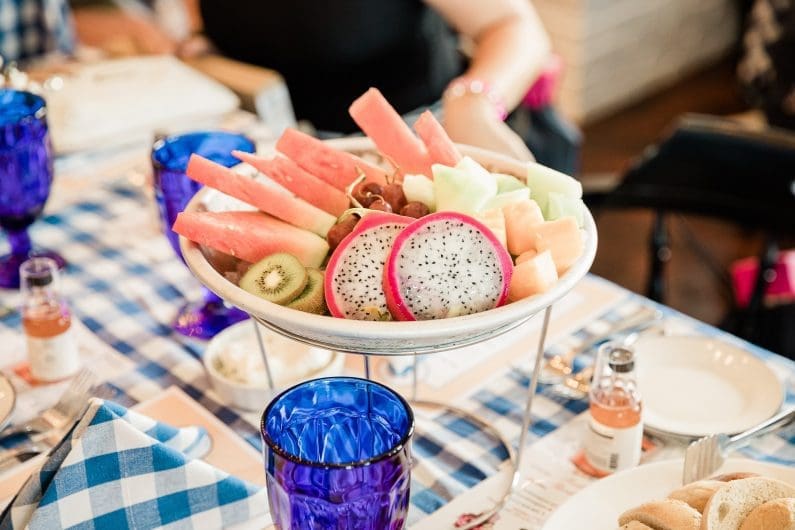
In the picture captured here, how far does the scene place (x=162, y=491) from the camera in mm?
785

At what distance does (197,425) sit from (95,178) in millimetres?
759

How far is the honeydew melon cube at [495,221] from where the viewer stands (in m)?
0.78

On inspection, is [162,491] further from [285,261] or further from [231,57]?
[231,57]

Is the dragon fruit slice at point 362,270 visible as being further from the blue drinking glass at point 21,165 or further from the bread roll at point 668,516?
the blue drinking glass at point 21,165

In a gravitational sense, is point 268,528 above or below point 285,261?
below

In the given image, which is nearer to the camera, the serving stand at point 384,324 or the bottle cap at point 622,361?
the serving stand at point 384,324

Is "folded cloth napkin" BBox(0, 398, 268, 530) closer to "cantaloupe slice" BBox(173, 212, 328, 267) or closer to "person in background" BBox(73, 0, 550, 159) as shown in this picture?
"cantaloupe slice" BBox(173, 212, 328, 267)

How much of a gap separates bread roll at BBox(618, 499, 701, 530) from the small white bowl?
1.41 ft

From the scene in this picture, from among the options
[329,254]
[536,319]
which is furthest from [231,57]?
[329,254]

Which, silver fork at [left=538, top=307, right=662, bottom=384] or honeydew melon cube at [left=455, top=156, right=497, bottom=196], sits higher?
honeydew melon cube at [left=455, top=156, right=497, bottom=196]

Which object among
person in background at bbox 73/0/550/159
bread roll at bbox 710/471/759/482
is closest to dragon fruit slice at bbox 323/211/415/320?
bread roll at bbox 710/471/759/482

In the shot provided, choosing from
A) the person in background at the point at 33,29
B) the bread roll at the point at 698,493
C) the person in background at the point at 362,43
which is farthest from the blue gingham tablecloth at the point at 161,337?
the person in background at the point at 33,29

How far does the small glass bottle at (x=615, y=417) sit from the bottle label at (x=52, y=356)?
1.97 feet

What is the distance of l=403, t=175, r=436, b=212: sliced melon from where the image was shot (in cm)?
83
